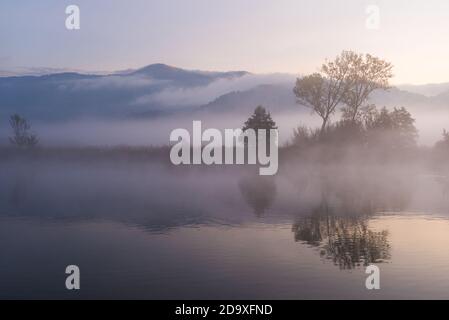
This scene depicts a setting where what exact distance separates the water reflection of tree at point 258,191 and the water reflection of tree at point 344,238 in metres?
5.31

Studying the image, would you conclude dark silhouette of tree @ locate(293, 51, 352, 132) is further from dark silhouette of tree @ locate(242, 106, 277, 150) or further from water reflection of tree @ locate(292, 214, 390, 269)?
water reflection of tree @ locate(292, 214, 390, 269)

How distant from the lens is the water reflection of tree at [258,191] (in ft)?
135

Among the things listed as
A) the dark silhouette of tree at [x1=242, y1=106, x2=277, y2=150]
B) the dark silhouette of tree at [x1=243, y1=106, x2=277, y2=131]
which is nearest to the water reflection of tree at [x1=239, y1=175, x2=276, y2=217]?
the dark silhouette of tree at [x1=242, y1=106, x2=277, y2=150]

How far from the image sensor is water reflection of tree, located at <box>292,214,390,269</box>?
25.7m

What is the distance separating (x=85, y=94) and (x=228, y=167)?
60275mm

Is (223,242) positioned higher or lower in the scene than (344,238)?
lower

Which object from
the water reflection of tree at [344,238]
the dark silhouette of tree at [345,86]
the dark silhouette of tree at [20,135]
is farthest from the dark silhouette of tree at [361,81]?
the dark silhouette of tree at [20,135]

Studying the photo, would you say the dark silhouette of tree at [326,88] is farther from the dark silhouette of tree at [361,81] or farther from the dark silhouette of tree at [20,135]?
the dark silhouette of tree at [20,135]

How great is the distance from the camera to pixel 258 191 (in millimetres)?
49469

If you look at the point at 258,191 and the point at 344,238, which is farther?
the point at 258,191

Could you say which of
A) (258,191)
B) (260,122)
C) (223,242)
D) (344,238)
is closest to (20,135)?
(260,122)

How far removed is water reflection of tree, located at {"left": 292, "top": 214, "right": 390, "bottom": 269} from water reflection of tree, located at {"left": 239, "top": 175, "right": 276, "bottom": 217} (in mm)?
5312

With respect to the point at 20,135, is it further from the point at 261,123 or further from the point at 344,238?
the point at 344,238

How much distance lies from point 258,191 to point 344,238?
2025 centimetres
